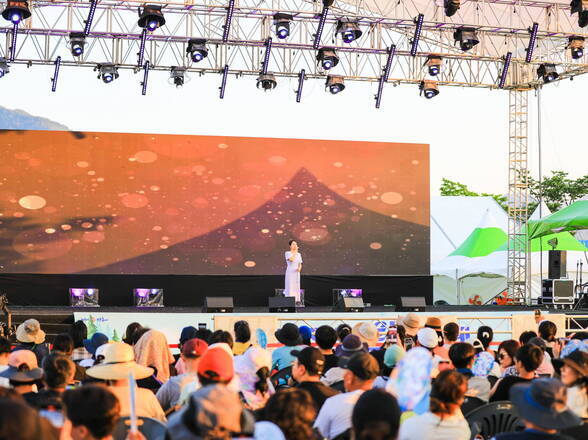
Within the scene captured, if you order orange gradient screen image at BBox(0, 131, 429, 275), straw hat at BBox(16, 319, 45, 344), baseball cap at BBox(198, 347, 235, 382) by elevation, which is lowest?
straw hat at BBox(16, 319, 45, 344)

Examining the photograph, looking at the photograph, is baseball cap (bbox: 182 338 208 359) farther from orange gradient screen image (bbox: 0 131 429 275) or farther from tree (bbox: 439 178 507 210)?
tree (bbox: 439 178 507 210)

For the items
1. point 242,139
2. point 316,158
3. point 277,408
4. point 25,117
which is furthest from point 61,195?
point 277,408

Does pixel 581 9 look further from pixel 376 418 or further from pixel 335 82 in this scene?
pixel 376 418

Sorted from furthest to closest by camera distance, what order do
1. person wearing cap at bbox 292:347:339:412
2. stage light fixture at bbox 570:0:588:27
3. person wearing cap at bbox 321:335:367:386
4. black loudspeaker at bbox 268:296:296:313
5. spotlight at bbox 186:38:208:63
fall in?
spotlight at bbox 186:38:208:63, black loudspeaker at bbox 268:296:296:313, stage light fixture at bbox 570:0:588:27, person wearing cap at bbox 321:335:367:386, person wearing cap at bbox 292:347:339:412

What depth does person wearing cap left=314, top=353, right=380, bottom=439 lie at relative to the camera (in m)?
4.07

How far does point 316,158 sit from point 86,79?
5.98 metres

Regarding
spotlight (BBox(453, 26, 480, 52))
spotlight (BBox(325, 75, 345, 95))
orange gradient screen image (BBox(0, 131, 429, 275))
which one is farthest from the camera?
orange gradient screen image (BBox(0, 131, 429, 275))

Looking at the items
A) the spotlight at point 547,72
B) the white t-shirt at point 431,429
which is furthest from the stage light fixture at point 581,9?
the white t-shirt at point 431,429

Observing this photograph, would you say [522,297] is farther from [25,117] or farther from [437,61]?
[25,117]

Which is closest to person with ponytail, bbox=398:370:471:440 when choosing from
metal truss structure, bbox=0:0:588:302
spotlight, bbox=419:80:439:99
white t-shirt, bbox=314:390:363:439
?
white t-shirt, bbox=314:390:363:439

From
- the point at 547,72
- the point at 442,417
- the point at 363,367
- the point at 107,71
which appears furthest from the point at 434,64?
the point at 442,417

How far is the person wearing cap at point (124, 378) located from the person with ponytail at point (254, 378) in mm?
496

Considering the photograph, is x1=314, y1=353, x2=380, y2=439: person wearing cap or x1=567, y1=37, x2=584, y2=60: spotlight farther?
x1=567, y1=37, x2=584, y2=60: spotlight

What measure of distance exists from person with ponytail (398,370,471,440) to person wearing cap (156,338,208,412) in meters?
1.66
